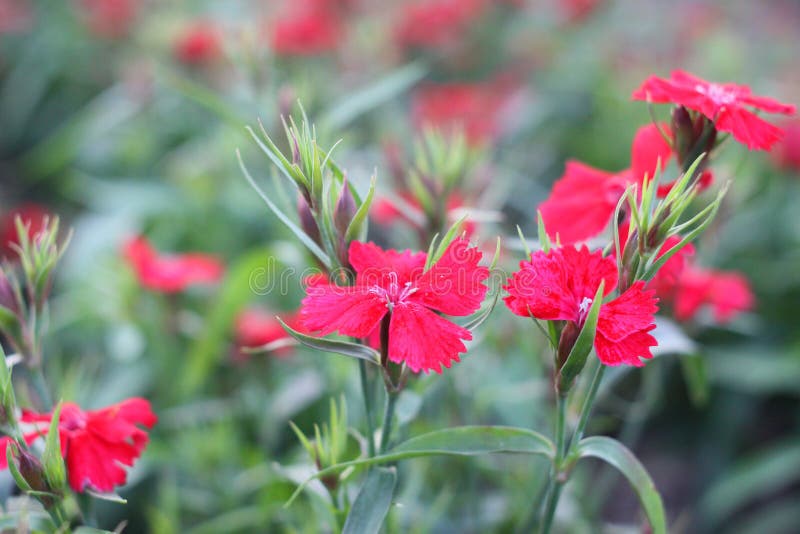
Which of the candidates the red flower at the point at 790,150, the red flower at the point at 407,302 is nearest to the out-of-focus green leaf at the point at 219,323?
the red flower at the point at 407,302

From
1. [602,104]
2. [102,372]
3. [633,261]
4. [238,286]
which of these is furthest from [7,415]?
[602,104]

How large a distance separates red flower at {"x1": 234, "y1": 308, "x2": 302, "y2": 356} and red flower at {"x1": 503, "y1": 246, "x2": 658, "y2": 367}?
629 millimetres

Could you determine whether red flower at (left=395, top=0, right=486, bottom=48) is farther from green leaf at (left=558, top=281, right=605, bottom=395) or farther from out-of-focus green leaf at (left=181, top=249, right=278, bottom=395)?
green leaf at (left=558, top=281, right=605, bottom=395)

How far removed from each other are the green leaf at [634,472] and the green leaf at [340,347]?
21 cm

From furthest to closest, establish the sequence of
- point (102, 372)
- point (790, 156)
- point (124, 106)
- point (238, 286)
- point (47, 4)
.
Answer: point (47, 4)
point (124, 106)
point (790, 156)
point (102, 372)
point (238, 286)

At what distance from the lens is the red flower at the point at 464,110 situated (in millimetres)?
1924

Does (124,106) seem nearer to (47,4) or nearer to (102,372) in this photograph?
(102,372)

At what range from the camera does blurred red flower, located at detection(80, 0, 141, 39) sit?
2.31 m

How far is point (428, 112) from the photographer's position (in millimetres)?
1993

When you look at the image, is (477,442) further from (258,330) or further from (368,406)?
(258,330)

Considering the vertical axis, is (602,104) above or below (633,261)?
below

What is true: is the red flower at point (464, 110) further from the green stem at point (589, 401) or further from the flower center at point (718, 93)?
the green stem at point (589, 401)

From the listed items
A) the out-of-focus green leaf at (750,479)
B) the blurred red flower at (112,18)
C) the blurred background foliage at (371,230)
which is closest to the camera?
the blurred background foliage at (371,230)

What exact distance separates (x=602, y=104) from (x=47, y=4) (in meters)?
1.94
